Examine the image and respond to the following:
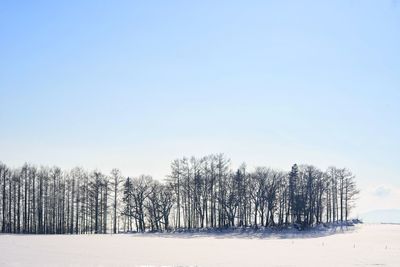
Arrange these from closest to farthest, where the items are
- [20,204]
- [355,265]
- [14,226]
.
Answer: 1. [355,265]
2. [14,226]
3. [20,204]

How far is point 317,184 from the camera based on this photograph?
91.9m

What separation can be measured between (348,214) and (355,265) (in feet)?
210

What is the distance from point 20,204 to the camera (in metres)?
92.8

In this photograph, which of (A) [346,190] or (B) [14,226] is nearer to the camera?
(B) [14,226]

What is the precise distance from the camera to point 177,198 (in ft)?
308

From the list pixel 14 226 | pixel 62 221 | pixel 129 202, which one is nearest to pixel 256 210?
pixel 129 202

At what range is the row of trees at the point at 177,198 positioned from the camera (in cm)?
9062

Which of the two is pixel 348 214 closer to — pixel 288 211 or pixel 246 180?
pixel 288 211

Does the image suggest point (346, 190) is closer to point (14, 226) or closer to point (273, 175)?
point (273, 175)

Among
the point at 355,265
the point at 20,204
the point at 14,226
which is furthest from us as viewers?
the point at 20,204

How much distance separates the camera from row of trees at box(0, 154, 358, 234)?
90.6m

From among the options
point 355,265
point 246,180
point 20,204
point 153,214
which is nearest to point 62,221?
point 20,204

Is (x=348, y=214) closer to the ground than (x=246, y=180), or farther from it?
closer to the ground

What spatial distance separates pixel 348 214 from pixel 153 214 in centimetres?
4086
